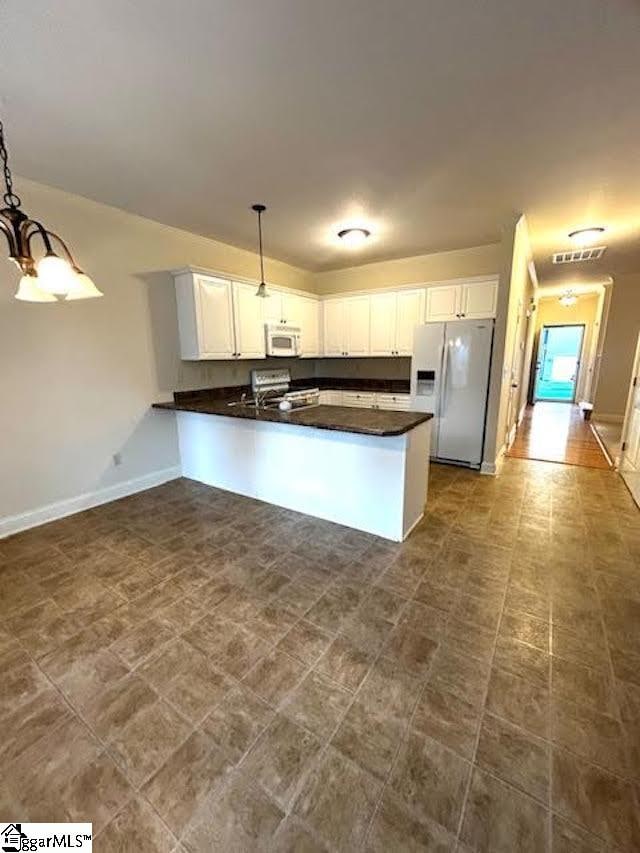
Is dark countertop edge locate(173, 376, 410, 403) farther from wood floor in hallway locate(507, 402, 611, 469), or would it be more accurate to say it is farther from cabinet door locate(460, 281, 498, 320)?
wood floor in hallway locate(507, 402, 611, 469)

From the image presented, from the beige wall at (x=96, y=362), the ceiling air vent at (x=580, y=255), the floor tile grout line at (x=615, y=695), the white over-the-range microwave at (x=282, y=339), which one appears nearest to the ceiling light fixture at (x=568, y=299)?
the ceiling air vent at (x=580, y=255)

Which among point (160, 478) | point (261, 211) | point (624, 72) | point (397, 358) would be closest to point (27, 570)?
point (160, 478)

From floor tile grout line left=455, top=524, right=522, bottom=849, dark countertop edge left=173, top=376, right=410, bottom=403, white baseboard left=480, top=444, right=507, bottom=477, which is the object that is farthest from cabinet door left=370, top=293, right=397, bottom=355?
floor tile grout line left=455, top=524, right=522, bottom=849

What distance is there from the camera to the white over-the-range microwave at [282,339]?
179 inches

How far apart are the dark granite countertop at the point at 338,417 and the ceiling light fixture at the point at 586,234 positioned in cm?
304

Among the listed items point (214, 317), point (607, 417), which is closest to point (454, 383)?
point (214, 317)

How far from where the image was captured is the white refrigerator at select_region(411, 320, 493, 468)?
405 cm

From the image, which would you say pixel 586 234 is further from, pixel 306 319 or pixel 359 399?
pixel 306 319

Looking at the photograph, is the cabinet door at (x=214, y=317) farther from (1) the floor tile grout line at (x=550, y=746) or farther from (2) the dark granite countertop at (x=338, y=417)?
(1) the floor tile grout line at (x=550, y=746)

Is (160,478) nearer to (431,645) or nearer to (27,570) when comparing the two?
(27,570)

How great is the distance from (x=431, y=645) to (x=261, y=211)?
3.68m

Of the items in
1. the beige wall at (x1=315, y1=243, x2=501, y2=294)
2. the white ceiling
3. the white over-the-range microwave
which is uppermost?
the white ceiling

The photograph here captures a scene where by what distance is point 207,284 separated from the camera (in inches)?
147

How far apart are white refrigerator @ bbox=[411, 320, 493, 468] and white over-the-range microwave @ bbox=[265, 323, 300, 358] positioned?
1661mm
